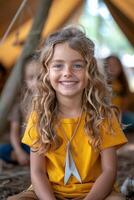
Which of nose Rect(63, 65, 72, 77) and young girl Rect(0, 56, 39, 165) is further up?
nose Rect(63, 65, 72, 77)

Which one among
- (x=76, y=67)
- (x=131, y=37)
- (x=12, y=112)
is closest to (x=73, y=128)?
(x=76, y=67)

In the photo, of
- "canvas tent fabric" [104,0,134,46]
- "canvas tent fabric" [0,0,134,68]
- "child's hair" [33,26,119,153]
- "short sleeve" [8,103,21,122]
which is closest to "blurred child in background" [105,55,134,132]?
"canvas tent fabric" [0,0,134,68]

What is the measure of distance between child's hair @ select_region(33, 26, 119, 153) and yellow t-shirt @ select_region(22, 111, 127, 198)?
3cm

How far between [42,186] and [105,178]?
0.70 ft

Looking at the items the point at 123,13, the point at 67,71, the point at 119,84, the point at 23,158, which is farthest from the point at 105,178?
the point at 119,84

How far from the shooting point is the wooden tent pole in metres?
2.61

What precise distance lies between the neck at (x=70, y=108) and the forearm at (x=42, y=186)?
0.72 feet

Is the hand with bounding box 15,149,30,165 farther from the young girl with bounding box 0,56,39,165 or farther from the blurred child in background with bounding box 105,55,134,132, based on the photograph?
the blurred child in background with bounding box 105,55,134,132

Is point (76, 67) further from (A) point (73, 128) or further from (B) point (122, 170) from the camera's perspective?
(B) point (122, 170)

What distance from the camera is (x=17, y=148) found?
279 cm

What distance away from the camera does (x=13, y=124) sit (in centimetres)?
285

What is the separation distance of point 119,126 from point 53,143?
0.24 meters

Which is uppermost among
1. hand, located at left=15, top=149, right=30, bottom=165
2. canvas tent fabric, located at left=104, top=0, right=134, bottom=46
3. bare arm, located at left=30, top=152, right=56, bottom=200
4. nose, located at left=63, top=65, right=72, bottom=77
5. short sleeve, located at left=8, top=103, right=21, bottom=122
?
canvas tent fabric, located at left=104, top=0, right=134, bottom=46

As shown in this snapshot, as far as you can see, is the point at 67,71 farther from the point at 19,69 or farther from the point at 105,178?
the point at 19,69
